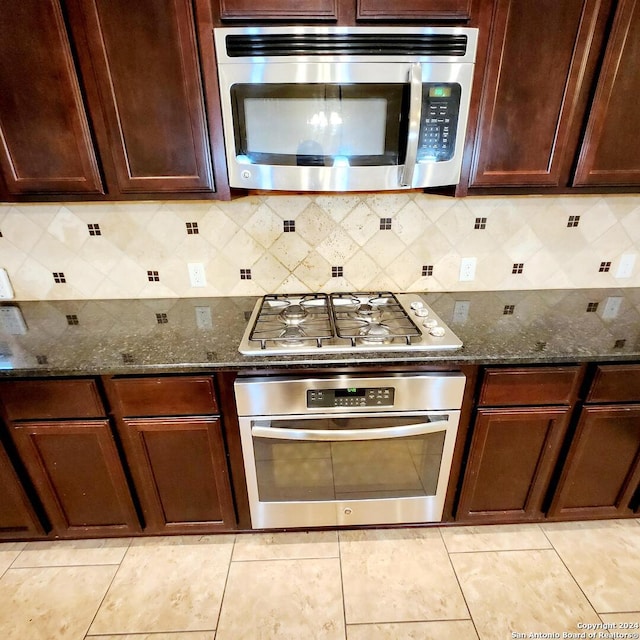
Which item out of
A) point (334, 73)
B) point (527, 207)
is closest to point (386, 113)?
point (334, 73)

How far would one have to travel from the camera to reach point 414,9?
1.12 meters

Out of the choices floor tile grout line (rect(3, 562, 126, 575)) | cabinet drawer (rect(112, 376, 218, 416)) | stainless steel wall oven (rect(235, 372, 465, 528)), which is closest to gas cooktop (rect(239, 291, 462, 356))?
stainless steel wall oven (rect(235, 372, 465, 528))

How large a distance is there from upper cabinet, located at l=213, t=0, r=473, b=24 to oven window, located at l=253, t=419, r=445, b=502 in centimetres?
131

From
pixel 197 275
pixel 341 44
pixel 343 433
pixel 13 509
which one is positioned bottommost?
pixel 13 509

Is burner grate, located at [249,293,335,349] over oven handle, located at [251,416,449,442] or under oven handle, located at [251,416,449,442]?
over

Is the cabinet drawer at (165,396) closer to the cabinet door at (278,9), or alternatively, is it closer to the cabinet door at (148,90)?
the cabinet door at (148,90)


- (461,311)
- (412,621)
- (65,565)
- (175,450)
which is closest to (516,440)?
(461,311)

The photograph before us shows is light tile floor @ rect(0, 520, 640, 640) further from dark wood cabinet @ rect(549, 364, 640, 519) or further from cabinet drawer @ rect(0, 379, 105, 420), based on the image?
cabinet drawer @ rect(0, 379, 105, 420)

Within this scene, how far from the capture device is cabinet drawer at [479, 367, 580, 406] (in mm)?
1324

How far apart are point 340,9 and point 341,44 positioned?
11 centimetres

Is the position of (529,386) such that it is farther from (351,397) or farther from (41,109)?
(41,109)

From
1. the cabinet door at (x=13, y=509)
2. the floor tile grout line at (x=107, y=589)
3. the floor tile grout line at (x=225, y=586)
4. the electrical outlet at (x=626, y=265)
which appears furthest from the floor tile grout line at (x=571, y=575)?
the cabinet door at (x=13, y=509)

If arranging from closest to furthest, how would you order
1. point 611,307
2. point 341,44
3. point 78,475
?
point 341,44
point 78,475
point 611,307

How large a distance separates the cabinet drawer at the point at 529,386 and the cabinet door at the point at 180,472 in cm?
101
